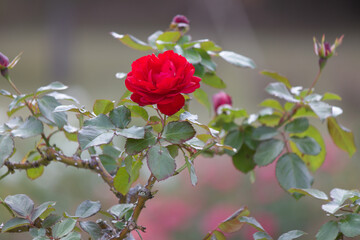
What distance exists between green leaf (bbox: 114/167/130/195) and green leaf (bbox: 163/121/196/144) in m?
0.10

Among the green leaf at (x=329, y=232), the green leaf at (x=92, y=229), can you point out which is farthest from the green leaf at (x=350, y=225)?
the green leaf at (x=92, y=229)

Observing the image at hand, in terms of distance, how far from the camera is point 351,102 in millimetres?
3816

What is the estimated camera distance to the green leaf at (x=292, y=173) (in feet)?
2.01

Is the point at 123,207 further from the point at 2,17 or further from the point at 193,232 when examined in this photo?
the point at 2,17

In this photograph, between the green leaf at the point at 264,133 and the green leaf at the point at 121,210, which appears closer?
the green leaf at the point at 121,210

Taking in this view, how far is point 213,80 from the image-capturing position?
667mm

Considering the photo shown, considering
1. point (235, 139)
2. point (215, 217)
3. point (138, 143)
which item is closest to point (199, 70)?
point (235, 139)

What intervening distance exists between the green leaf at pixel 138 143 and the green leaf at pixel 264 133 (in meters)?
0.26

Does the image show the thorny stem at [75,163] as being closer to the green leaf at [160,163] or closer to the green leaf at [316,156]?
the green leaf at [160,163]

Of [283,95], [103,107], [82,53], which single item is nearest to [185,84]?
[103,107]

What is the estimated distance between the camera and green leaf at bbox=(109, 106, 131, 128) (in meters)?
0.44

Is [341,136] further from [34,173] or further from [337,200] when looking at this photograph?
[34,173]

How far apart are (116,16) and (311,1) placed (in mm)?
3353

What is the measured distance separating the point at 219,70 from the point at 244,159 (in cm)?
505
